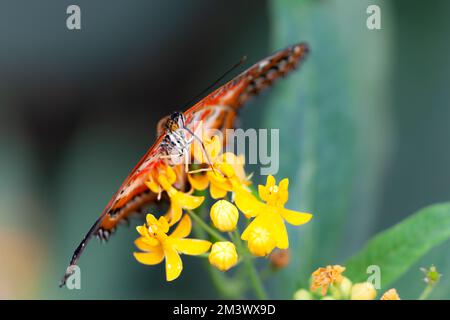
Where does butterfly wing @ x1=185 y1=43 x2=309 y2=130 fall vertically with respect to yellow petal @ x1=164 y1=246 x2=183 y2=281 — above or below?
A: above

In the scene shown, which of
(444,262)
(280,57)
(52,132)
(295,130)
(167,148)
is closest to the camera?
(167,148)

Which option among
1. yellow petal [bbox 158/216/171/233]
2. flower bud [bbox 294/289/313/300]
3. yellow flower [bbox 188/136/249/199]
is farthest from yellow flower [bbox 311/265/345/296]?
yellow petal [bbox 158/216/171/233]

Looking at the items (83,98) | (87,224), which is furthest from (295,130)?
(83,98)

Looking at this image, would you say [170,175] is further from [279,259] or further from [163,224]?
[279,259]

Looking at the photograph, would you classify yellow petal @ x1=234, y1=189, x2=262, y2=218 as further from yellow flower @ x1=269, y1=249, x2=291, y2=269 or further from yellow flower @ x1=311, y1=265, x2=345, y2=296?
yellow flower @ x1=269, y1=249, x2=291, y2=269

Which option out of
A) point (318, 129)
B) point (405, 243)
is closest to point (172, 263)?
A: point (405, 243)

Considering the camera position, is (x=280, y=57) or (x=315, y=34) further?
(x=315, y=34)
